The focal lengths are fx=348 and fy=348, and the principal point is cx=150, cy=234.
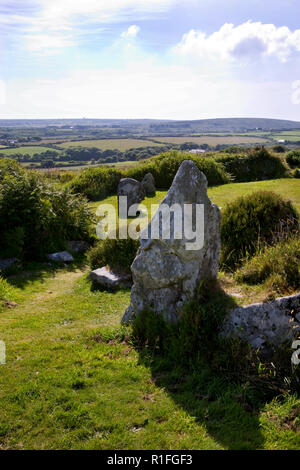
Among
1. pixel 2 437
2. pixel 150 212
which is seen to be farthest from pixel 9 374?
pixel 150 212

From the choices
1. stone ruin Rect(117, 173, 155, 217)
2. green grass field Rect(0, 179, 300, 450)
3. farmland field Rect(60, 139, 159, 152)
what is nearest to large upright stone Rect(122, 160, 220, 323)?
green grass field Rect(0, 179, 300, 450)

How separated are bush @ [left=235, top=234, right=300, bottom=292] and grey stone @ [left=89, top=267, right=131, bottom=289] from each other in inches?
153

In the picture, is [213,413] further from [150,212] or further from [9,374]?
[150,212]

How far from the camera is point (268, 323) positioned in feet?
18.6

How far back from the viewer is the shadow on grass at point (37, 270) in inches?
426

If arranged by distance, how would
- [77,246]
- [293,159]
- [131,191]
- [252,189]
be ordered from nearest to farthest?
[77,246]
[131,191]
[252,189]
[293,159]

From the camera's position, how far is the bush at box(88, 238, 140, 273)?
1070 cm

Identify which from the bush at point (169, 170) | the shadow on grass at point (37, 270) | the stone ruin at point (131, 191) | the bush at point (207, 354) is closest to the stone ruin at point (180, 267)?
the bush at point (207, 354)

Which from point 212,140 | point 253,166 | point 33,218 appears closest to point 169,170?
point 253,166

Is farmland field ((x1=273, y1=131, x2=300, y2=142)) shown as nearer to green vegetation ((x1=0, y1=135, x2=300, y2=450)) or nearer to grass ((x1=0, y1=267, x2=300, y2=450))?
green vegetation ((x1=0, y1=135, x2=300, y2=450))

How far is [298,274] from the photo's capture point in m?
6.25

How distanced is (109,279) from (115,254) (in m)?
1.09

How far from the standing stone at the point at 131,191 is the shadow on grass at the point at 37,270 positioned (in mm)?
6494

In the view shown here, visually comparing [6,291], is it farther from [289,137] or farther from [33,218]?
[289,137]
